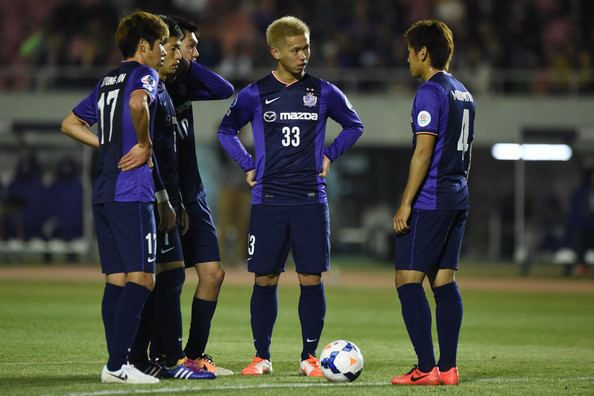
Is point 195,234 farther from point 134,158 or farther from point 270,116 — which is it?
point 134,158

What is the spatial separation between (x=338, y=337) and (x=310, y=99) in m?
3.63

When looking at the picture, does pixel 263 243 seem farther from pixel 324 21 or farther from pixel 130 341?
pixel 324 21

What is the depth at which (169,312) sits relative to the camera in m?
8.01

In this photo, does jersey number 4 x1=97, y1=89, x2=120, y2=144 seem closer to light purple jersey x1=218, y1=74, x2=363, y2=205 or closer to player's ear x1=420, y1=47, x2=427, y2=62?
light purple jersey x1=218, y1=74, x2=363, y2=205

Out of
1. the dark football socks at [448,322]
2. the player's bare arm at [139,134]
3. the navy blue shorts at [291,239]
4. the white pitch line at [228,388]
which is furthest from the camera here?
the navy blue shorts at [291,239]

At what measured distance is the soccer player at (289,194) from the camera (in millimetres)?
8352

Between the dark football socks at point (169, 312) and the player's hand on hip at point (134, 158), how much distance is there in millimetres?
1073

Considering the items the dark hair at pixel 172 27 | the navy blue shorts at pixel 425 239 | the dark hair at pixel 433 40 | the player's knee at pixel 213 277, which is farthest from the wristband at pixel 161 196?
the dark hair at pixel 433 40

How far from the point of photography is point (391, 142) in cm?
2811

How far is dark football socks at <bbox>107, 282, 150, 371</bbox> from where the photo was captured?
7266mm

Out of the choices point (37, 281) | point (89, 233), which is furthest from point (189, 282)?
point (89, 233)

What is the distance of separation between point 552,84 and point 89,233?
11.6 m

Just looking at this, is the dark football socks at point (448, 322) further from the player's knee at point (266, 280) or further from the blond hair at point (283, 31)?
the blond hair at point (283, 31)

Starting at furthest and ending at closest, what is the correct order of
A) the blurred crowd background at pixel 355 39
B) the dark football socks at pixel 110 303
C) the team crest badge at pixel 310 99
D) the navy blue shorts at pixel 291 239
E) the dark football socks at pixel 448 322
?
1. the blurred crowd background at pixel 355 39
2. the team crest badge at pixel 310 99
3. the navy blue shorts at pixel 291 239
4. the dark football socks at pixel 448 322
5. the dark football socks at pixel 110 303
